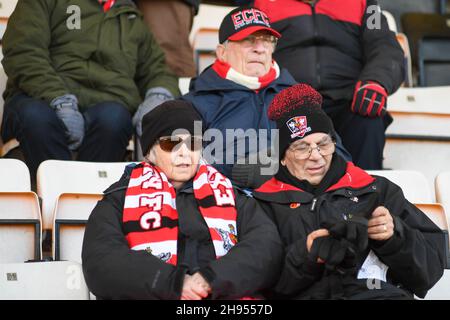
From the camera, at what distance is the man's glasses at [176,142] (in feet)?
10.3

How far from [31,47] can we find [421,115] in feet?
6.02

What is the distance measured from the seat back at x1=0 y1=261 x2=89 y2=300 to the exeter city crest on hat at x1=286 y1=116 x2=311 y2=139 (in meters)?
0.82

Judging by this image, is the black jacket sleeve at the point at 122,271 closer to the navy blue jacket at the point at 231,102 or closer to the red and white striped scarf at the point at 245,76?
the navy blue jacket at the point at 231,102

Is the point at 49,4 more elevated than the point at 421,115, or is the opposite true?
the point at 49,4

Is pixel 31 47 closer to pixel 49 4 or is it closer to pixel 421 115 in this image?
pixel 49 4

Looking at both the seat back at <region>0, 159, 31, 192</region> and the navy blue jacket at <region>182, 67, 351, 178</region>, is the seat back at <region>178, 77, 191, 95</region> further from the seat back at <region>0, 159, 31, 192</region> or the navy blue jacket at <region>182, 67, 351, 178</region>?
the seat back at <region>0, 159, 31, 192</region>

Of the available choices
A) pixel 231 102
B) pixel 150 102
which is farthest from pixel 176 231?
pixel 150 102

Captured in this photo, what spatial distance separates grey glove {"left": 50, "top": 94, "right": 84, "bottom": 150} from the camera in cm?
406

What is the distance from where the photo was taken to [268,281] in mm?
2805

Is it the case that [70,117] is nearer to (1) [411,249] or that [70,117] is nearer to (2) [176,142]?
(2) [176,142]

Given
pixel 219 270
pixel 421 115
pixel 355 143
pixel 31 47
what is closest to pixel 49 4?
pixel 31 47

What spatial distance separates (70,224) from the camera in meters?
3.44

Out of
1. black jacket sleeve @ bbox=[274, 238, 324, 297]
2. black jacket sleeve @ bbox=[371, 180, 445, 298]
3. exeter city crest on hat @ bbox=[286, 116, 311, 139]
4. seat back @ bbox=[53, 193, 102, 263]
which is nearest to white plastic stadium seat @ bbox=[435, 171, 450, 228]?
black jacket sleeve @ bbox=[371, 180, 445, 298]

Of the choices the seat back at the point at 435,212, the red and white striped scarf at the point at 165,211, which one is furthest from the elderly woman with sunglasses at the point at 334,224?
the seat back at the point at 435,212
